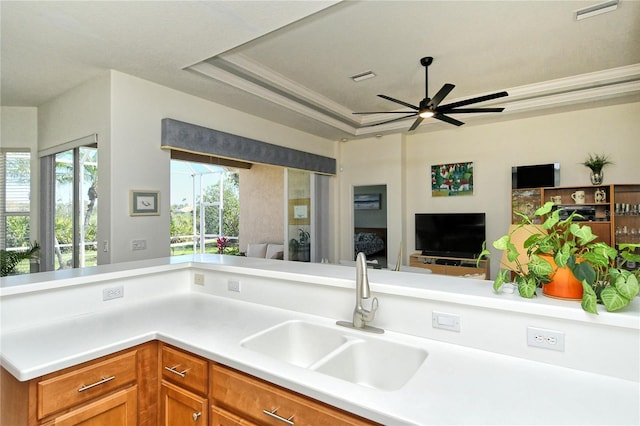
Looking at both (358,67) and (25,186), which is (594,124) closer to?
(358,67)

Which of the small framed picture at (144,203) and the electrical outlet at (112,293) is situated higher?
the small framed picture at (144,203)

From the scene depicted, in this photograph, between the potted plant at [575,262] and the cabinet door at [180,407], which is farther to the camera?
the cabinet door at [180,407]

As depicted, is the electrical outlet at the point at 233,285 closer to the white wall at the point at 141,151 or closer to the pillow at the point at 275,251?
the white wall at the point at 141,151

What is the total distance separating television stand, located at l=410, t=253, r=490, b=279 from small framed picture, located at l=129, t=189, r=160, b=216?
12.4ft

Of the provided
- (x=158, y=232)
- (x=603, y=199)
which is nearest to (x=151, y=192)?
(x=158, y=232)

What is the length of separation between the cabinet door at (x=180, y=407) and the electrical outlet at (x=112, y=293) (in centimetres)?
64

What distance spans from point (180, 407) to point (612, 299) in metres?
1.66

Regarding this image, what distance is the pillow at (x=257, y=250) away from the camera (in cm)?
684

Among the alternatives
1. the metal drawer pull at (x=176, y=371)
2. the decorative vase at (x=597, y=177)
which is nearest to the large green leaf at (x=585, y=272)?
the metal drawer pull at (x=176, y=371)

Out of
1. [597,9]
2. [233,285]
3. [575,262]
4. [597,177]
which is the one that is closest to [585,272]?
[575,262]

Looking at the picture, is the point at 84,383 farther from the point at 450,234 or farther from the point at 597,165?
the point at 597,165

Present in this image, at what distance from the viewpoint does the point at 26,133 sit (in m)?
4.21

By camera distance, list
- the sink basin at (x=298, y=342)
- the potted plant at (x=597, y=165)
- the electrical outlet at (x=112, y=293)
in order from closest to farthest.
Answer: the sink basin at (x=298, y=342), the electrical outlet at (x=112, y=293), the potted plant at (x=597, y=165)

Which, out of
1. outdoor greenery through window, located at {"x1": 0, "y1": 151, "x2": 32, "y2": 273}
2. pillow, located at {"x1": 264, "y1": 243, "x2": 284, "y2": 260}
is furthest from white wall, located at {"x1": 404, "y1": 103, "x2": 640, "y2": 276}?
outdoor greenery through window, located at {"x1": 0, "y1": 151, "x2": 32, "y2": 273}
